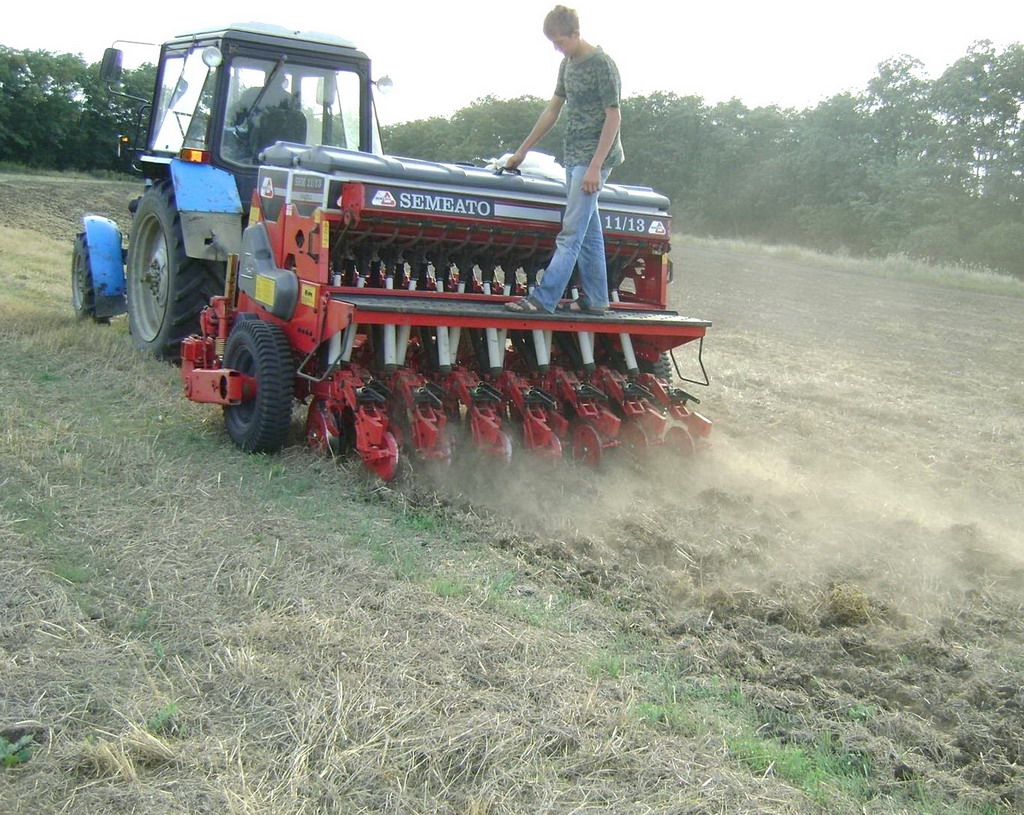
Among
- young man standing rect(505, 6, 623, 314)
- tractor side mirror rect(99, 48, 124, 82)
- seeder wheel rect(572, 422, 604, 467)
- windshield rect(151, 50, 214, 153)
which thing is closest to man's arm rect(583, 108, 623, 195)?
young man standing rect(505, 6, 623, 314)

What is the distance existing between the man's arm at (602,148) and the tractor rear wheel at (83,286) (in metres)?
4.96

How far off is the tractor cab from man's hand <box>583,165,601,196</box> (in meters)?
2.75

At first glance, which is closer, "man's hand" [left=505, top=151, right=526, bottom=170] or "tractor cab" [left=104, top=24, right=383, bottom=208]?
"man's hand" [left=505, top=151, right=526, bottom=170]

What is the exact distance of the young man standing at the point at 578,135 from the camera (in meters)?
5.86

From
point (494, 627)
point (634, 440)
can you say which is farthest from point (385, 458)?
point (494, 627)

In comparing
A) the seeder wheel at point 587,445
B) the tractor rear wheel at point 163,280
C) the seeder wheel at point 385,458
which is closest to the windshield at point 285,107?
the tractor rear wheel at point 163,280

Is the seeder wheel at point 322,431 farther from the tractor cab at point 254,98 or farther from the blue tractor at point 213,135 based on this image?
the tractor cab at point 254,98

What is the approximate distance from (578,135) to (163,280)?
3.54 metres

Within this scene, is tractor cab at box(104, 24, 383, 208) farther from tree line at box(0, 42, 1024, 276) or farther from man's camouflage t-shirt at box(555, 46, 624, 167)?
tree line at box(0, 42, 1024, 276)

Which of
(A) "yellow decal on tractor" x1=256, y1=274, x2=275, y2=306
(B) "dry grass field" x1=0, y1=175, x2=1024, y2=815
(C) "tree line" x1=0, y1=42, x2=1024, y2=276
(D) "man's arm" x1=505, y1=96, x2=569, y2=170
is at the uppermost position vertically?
(C) "tree line" x1=0, y1=42, x2=1024, y2=276

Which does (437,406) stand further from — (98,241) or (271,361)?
(98,241)

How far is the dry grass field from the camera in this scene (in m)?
2.78

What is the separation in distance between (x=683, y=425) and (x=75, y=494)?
3425 millimetres

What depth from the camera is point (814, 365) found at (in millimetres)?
11062
